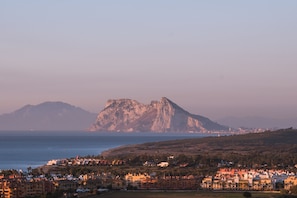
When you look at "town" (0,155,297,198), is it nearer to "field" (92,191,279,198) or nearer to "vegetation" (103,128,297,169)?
"field" (92,191,279,198)

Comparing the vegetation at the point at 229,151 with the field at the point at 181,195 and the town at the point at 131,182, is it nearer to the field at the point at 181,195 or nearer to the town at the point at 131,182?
the town at the point at 131,182

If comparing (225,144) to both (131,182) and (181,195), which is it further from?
(181,195)

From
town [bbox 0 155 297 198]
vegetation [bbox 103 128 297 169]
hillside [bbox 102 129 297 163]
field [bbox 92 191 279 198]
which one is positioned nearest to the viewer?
town [bbox 0 155 297 198]

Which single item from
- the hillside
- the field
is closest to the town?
the field

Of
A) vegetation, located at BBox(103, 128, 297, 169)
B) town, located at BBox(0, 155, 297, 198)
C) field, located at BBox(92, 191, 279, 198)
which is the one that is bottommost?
field, located at BBox(92, 191, 279, 198)

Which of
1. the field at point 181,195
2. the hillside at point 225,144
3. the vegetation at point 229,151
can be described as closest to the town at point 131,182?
the field at point 181,195

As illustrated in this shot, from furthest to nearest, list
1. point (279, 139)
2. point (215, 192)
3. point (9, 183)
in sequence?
1. point (279, 139)
2. point (215, 192)
3. point (9, 183)

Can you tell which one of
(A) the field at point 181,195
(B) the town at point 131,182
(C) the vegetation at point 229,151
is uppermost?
(C) the vegetation at point 229,151

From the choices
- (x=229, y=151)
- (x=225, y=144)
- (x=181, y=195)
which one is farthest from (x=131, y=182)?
(x=225, y=144)

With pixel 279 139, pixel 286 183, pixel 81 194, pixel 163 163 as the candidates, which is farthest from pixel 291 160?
pixel 279 139

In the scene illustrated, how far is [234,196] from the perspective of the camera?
48406 millimetres

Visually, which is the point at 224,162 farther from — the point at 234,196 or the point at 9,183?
the point at 9,183

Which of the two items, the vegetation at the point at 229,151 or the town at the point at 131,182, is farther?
the vegetation at the point at 229,151

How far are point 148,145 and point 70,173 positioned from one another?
63.9 meters
